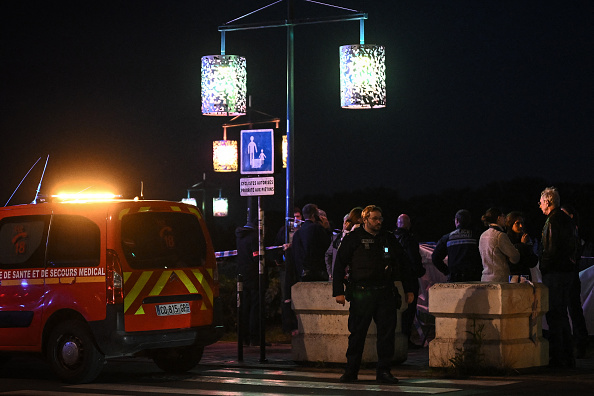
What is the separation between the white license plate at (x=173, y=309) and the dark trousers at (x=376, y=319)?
2.00 meters

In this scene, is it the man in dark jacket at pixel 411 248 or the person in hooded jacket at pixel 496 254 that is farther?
the man in dark jacket at pixel 411 248

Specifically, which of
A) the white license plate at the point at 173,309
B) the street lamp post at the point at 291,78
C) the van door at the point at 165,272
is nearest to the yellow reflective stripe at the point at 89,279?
the van door at the point at 165,272

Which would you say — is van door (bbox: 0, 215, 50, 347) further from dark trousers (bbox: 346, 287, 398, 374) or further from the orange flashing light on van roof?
dark trousers (bbox: 346, 287, 398, 374)

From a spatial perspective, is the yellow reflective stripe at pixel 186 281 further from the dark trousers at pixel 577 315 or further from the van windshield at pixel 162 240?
the dark trousers at pixel 577 315

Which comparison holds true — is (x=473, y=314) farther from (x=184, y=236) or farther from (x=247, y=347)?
(x=247, y=347)

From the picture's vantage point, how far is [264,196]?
1403 centimetres

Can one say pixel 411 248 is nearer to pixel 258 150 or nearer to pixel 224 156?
pixel 258 150

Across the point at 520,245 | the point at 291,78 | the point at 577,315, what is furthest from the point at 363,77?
the point at 577,315

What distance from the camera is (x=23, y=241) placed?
12.1 meters

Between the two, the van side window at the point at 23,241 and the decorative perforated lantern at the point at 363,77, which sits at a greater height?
the decorative perforated lantern at the point at 363,77

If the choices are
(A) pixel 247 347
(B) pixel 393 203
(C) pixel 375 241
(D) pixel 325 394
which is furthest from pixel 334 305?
(B) pixel 393 203

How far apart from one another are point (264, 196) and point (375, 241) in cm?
326

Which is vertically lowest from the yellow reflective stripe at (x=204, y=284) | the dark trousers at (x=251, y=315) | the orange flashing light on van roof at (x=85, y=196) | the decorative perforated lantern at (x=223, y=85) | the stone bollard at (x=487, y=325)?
the dark trousers at (x=251, y=315)

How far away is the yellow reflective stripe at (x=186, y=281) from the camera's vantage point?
11758 millimetres
